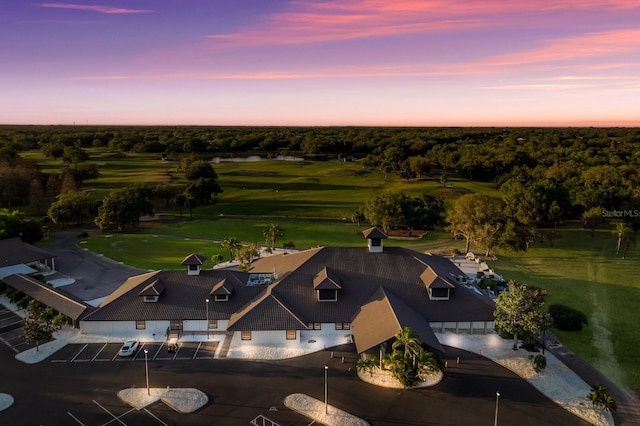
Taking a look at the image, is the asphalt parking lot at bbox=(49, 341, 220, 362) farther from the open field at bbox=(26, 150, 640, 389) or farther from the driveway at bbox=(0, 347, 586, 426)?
the open field at bbox=(26, 150, 640, 389)

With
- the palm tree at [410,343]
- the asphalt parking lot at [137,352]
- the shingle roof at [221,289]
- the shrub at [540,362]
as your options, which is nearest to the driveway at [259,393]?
the asphalt parking lot at [137,352]

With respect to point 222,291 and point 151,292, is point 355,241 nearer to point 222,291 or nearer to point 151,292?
point 222,291

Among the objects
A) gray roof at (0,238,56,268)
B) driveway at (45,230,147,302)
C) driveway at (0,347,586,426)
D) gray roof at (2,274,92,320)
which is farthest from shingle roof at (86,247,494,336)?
gray roof at (0,238,56,268)

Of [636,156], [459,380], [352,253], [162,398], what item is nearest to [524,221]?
[352,253]

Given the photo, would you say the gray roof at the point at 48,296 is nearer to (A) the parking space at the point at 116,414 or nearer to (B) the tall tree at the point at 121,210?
(A) the parking space at the point at 116,414

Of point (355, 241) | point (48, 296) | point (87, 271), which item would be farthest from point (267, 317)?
point (355, 241)

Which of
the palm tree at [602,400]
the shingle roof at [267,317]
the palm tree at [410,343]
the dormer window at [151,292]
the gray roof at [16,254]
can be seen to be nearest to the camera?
the palm tree at [602,400]
